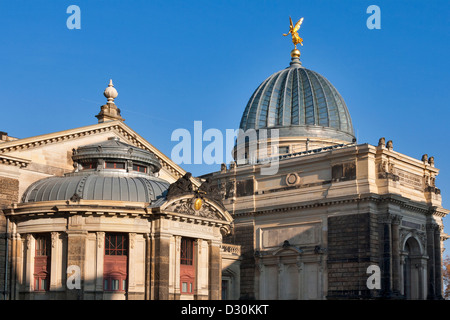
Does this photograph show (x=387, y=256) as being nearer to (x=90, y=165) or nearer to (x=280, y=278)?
(x=280, y=278)

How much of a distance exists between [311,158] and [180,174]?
17045 millimetres

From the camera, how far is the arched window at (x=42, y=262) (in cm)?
4841

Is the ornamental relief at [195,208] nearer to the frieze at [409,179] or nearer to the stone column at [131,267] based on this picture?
the stone column at [131,267]

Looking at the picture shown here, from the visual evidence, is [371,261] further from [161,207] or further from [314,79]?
[314,79]

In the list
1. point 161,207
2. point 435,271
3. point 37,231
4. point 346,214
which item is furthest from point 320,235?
point 37,231

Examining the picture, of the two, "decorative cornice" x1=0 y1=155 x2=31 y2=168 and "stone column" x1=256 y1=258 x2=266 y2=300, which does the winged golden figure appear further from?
"decorative cornice" x1=0 y1=155 x2=31 y2=168

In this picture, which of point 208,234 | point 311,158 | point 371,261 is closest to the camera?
point 208,234

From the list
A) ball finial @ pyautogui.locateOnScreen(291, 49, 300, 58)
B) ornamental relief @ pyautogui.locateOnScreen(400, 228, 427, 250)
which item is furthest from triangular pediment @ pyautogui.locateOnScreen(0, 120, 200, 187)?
ball finial @ pyautogui.locateOnScreen(291, 49, 300, 58)

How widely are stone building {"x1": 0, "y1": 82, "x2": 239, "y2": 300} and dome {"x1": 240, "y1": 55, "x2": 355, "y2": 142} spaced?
3875 centimetres

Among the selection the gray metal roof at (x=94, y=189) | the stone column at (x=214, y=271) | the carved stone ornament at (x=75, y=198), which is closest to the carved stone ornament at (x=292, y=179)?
the stone column at (x=214, y=271)

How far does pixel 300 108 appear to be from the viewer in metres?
91.8

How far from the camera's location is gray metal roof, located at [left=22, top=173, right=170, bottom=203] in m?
49.3
